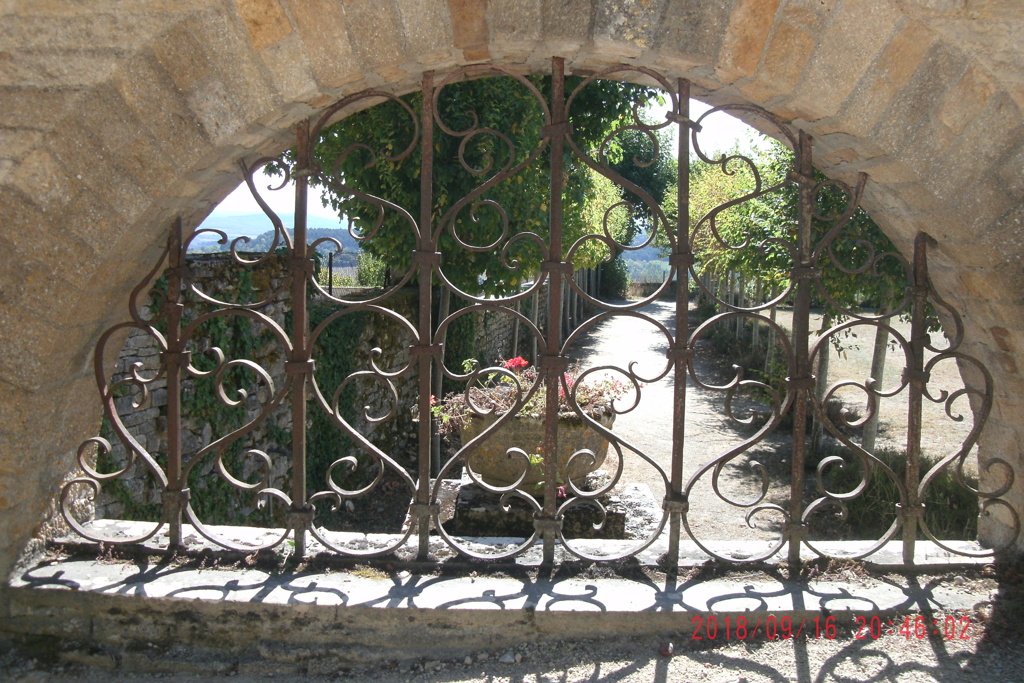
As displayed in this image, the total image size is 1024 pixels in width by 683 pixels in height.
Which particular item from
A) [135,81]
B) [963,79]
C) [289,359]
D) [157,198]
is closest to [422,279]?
[289,359]

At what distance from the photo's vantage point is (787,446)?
8664mm

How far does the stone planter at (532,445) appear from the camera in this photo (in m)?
4.45

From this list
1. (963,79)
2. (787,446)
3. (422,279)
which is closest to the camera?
(963,79)

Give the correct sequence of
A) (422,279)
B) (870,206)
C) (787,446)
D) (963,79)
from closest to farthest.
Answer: (963,79) → (422,279) → (870,206) → (787,446)

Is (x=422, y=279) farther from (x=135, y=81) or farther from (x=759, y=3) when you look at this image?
(x=759, y=3)

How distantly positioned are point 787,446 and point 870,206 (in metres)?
A: 6.96

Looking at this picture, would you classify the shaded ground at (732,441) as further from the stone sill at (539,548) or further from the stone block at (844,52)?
the stone block at (844,52)

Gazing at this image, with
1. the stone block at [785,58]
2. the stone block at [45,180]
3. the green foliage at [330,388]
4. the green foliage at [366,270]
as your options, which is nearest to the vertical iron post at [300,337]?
the stone block at [45,180]

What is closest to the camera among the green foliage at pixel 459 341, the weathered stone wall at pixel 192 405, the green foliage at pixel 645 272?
the weathered stone wall at pixel 192 405

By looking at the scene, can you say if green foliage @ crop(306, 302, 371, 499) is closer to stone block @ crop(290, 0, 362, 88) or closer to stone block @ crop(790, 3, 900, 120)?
stone block @ crop(290, 0, 362, 88)

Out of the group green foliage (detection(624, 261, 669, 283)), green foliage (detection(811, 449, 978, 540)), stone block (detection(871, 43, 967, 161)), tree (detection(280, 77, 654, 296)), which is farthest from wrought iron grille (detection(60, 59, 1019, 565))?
green foliage (detection(624, 261, 669, 283))
